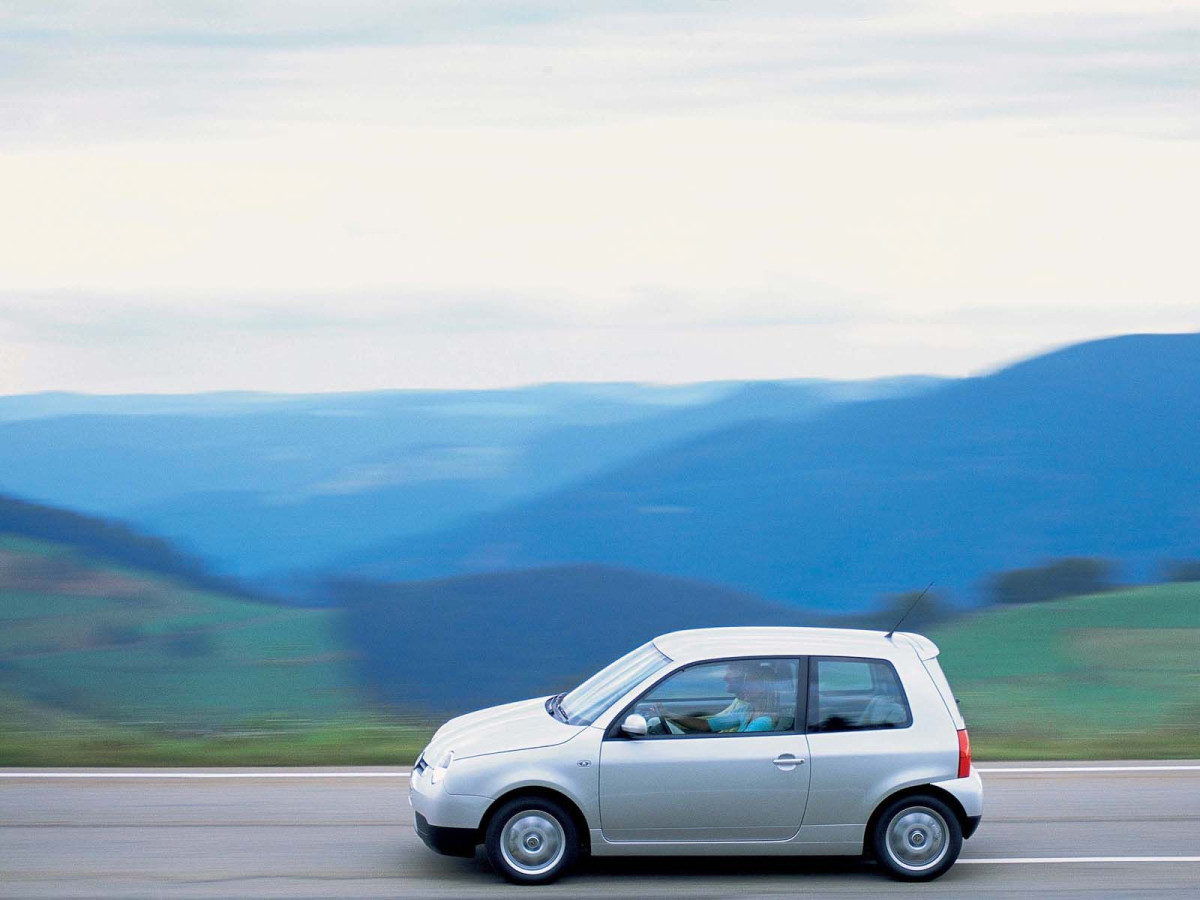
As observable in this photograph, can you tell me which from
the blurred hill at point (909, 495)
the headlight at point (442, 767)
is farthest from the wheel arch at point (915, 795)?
the blurred hill at point (909, 495)

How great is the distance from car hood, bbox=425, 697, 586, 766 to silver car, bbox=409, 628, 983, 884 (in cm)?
2

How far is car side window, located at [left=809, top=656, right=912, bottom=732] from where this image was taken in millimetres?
7320

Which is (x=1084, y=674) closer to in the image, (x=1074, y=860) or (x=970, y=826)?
(x=1074, y=860)

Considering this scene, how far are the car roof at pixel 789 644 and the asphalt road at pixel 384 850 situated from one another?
1135mm

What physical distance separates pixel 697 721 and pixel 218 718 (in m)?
8.52

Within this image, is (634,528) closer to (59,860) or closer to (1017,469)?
(1017,469)

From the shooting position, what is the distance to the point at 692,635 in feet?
26.3

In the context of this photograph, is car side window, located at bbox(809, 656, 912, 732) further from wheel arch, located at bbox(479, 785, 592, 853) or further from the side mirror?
wheel arch, located at bbox(479, 785, 592, 853)

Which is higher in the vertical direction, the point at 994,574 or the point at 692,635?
the point at 994,574

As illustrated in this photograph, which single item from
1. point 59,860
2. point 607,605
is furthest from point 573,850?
point 607,605

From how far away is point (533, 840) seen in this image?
23.5ft

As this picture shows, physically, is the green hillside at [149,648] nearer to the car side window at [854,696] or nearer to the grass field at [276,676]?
the grass field at [276,676]

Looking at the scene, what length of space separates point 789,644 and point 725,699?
17.8 inches

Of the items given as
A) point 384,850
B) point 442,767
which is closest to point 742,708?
point 442,767
